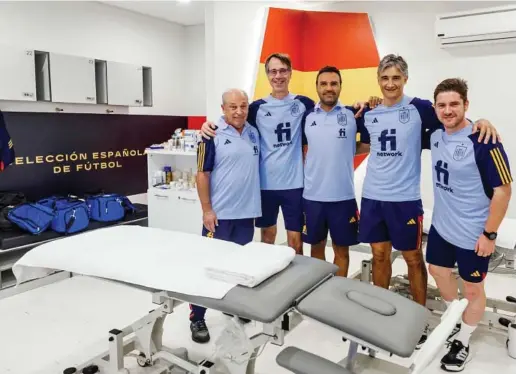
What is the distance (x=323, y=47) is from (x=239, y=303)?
4029 millimetres

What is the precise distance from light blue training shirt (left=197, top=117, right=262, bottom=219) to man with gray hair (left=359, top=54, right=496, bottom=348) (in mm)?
678

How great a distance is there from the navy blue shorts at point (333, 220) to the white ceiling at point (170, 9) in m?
3.32

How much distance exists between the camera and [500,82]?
4176mm

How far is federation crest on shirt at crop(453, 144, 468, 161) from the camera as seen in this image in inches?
89.4

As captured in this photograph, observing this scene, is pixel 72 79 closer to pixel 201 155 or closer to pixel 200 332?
pixel 201 155

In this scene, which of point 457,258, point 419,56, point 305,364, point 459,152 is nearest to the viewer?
point 305,364

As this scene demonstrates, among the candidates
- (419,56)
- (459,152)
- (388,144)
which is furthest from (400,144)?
(419,56)

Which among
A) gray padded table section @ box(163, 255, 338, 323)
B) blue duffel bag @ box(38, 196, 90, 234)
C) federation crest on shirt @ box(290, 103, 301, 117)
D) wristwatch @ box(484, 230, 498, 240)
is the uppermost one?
federation crest on shirt @ box(290, 103, 301, 117)

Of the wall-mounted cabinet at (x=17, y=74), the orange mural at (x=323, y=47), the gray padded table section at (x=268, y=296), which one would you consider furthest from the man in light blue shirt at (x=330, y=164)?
the wall-mounted cabinet at (x=17, y=74)

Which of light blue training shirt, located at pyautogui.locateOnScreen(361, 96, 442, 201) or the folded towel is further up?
light blue training shirt, located at pyautogui.locateOnScreen(361, 96, 442, 201)

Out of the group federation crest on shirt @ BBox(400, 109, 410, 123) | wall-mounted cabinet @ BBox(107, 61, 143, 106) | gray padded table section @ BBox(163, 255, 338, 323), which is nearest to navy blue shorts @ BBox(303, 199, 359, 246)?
federation crest on shirt @ BBox(400, 109, 410, 123)

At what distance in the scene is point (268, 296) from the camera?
1631 millimetres

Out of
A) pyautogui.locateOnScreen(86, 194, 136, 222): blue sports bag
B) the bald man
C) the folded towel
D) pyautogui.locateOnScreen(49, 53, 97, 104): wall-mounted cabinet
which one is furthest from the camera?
pyautogui.locateOnScreen(86, 194, 136, 222): blue sports bag

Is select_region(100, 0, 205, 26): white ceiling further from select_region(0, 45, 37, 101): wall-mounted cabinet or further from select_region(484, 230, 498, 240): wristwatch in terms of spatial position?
select_region(484, 230, 498, 240): wristwatch
